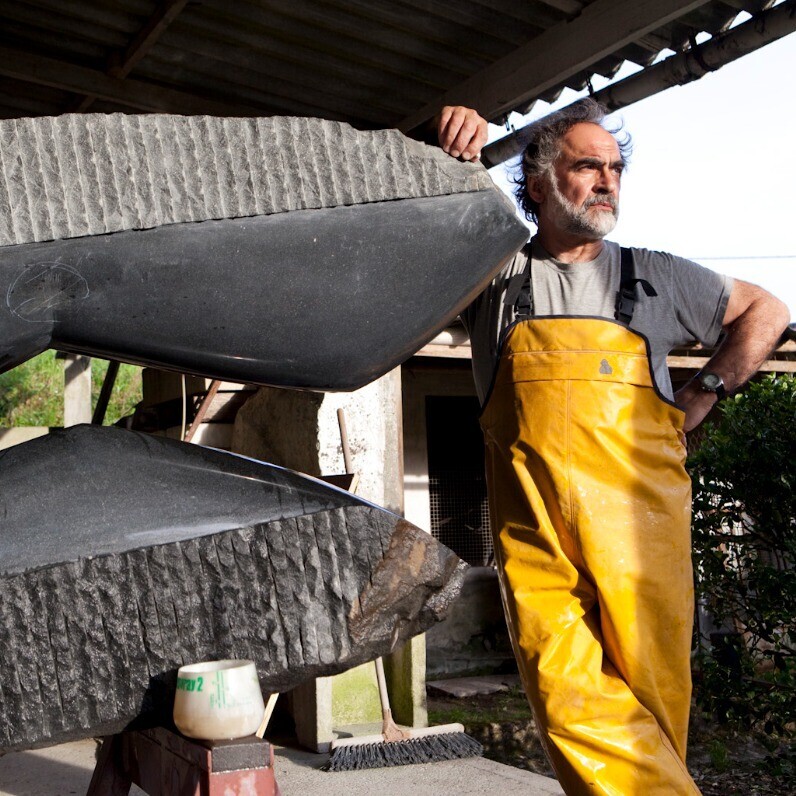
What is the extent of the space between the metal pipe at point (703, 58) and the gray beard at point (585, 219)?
1.78 feet

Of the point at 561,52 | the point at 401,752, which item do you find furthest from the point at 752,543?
the point at 561,52

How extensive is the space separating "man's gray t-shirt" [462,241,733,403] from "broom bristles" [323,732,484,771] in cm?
201

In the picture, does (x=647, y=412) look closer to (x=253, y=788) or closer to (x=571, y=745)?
(x=571, y=745)

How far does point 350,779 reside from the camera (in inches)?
137

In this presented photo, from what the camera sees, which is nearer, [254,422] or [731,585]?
[731,585]

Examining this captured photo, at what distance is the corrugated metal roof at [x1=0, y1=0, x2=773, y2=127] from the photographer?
2783 millimetres

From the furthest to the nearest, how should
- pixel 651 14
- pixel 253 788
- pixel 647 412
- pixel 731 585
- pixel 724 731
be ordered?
pixel 724 731 → pixel 731 585 → pixel 651 14 → pixel 647 412 → pixel 253 788

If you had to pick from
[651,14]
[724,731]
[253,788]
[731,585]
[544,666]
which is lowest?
[724,731]

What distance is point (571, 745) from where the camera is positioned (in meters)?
1.77

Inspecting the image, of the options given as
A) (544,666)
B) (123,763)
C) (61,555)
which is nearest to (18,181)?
(61,555)

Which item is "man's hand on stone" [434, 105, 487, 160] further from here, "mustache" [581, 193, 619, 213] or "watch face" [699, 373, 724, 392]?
"watch face" [699, 373, 724, 392]

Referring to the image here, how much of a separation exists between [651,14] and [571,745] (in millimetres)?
1905

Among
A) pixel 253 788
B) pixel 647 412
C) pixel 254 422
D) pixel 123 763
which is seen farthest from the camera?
pixel 254 422

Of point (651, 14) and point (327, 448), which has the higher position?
point (651, 14)
